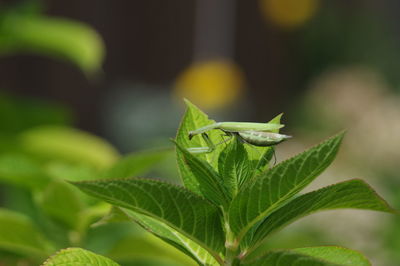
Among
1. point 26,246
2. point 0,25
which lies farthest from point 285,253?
point 0,25

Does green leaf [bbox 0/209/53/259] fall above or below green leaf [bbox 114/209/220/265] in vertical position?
below

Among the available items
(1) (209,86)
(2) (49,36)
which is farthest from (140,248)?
(1) (209,86)

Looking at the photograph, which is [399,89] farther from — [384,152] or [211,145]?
[211,145]

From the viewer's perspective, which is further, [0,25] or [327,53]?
[327,53]

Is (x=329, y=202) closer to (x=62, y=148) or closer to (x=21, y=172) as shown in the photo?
(x=21, y=172)

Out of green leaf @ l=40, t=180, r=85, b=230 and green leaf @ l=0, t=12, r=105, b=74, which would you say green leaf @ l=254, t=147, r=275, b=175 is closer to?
green leaf @ l=40, t=180, r=85, b=230

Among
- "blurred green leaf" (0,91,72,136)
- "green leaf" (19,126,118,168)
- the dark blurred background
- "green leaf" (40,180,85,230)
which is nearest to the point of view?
"green leaf" (40,180,85,230)

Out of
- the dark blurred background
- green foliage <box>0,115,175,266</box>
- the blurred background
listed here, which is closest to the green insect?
green foliage <box>0,115,175,266</box>
